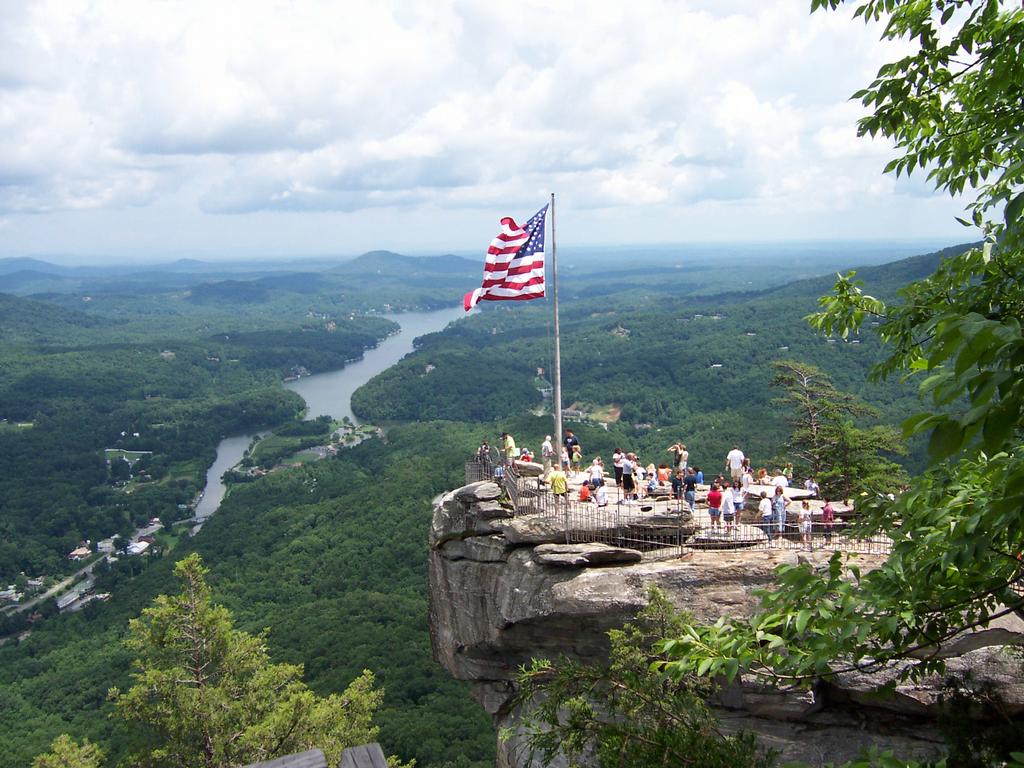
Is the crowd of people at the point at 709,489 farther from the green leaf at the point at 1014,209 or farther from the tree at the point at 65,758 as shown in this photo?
the tree at the point at 65,758

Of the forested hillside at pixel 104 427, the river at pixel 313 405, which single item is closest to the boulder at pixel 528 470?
the river at pixel 313 405

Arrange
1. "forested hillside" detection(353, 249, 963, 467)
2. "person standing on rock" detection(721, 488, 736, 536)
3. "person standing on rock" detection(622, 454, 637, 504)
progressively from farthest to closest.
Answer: "forested hillside" detection(353, 249, 963, 467), "person standing on rock" detection(622, 454, 637, 504), "person standing on rock" detection(721, 488, 736, 536)

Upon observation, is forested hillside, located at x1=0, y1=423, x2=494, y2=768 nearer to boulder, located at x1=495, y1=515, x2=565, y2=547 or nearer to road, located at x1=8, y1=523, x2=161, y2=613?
road, located at x1=8, y1=523, x2=161, y2=613

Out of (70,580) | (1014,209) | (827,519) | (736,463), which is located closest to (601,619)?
(827,519)

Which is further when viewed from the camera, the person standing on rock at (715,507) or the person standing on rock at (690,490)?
the person standing on rock at (690,490)

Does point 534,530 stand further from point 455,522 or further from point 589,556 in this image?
point 455,522

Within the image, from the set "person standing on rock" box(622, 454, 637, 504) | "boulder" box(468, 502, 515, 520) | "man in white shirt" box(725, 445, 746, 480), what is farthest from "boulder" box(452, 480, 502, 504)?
"man in white shirt" box(725, 445, 746, 480)
